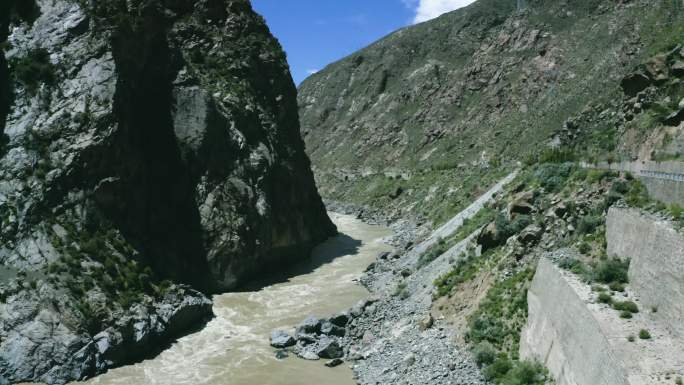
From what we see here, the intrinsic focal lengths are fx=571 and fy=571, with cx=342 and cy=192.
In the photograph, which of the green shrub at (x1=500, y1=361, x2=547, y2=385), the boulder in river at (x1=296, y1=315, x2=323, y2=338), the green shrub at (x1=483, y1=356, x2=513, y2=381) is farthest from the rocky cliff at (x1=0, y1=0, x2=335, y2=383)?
the green shrub at (x1=500, y1=361, x2=547, y2=385)

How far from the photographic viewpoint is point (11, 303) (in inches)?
989

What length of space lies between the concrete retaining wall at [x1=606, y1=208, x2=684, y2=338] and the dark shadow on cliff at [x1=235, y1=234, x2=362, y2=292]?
26112 mm

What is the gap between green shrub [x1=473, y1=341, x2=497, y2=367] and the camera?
1894 cm

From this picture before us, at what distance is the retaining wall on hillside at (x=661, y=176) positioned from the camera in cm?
1666

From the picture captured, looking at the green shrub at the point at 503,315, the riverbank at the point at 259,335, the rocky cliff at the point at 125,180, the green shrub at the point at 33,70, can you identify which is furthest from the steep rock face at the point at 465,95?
the green shrub at the point at 33,70

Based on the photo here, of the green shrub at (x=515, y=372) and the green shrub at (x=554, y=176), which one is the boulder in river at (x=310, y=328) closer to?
the green shrub at (x=515, y=372)

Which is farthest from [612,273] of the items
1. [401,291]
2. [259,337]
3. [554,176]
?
→ [259,337]

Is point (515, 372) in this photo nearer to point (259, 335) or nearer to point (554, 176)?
point (554, 176)

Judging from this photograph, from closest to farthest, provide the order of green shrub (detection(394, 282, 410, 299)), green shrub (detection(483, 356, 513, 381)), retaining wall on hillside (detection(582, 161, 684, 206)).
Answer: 1. retaining wall on hillside (detection(582, 161, 684, 206))
2. green shrub (detection(483, 356, 513, 381))
3. green shrub (detection(394, 282, 410, 299))

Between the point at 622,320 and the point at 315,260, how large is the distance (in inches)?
1372

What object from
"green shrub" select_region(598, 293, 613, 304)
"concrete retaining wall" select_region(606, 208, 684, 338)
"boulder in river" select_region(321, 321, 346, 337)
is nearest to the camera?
"concrete retaining wall" select_region(606, 208, 684, 338)

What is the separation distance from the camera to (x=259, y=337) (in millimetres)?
28453

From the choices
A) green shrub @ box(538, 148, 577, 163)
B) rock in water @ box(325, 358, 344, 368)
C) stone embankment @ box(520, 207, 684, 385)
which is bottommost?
rock in water @ box(325, 358, 344, 368)

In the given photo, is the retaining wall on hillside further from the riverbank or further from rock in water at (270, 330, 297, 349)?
rock in water at (270, 330, 297, 349)
